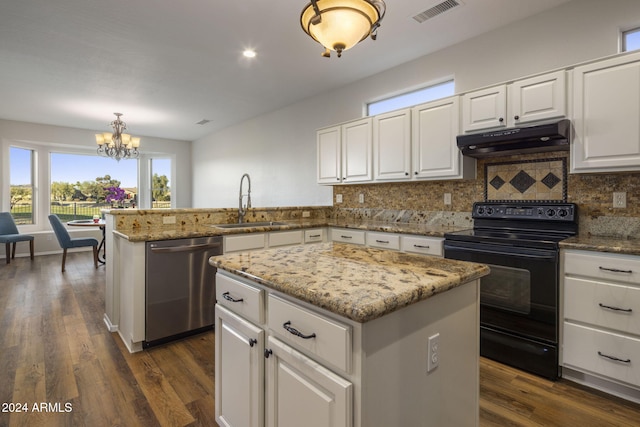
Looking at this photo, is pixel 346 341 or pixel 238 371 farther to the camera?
pixel 238 371

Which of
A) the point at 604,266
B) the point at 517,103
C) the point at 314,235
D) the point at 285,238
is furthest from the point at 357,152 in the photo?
the point at 604,266

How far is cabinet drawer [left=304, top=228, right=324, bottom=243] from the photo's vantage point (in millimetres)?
3509

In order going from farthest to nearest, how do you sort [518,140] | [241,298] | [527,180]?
[527,180], [518,140], [241,298]

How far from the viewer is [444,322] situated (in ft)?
3.74

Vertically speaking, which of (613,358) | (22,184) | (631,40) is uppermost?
(631,40)

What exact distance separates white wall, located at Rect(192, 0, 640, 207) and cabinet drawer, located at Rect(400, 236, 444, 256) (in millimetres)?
1581

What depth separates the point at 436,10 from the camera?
2697mm

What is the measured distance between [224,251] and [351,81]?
2837 mm

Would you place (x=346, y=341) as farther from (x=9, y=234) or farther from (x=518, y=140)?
(x=9, y=234)

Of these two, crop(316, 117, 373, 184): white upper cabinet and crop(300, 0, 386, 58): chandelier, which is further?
crop(316, 117, 373, 184): white upper cabinet

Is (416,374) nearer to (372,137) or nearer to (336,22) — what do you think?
(336,22)


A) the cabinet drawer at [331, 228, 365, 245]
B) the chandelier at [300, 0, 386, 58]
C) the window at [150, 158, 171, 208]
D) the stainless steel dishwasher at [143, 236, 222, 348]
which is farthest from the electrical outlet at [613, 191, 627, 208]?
the window at [150, 158, 171, 208]

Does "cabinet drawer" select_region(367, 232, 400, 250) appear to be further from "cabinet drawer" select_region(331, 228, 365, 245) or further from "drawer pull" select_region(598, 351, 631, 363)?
"drawer pull" select_region(598, 351, 631, 363)

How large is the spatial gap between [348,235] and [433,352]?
2.41 metres
